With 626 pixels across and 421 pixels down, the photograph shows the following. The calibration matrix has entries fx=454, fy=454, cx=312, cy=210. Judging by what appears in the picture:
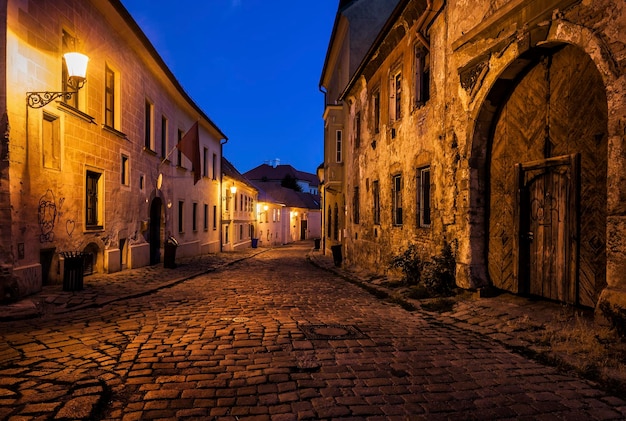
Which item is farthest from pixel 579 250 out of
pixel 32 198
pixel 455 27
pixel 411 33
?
pixel 32 198

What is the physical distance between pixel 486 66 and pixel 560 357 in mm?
4998

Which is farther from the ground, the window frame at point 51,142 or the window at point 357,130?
the window at point 357,130

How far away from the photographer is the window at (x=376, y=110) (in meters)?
14.9

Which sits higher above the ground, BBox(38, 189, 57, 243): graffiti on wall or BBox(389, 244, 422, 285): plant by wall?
BBox(38, 189, 57, 243): graffiti on wall

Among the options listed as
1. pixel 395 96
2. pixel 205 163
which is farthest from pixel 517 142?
pixel 205 163

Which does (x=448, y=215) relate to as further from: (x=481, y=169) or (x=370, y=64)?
(x=370, y=64)

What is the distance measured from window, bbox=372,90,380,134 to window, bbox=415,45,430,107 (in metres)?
3.62

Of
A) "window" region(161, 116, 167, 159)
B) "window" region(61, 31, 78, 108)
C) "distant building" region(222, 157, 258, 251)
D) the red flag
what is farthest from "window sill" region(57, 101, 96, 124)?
"distant building" region(222, 157, 258, 251)

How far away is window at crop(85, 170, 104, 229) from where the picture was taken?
1119 centimetres

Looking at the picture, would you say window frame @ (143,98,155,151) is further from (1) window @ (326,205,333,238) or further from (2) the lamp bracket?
(1) window @ (326,205,333,238)

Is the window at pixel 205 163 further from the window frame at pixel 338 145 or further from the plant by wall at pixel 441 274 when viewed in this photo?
the plant by wall at pixel 441 274

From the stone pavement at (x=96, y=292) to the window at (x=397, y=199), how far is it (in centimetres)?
619

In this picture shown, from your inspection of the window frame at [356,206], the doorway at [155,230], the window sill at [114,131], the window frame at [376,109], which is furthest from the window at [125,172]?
the window frame at [356,206]

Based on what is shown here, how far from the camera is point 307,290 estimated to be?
34.3ft
